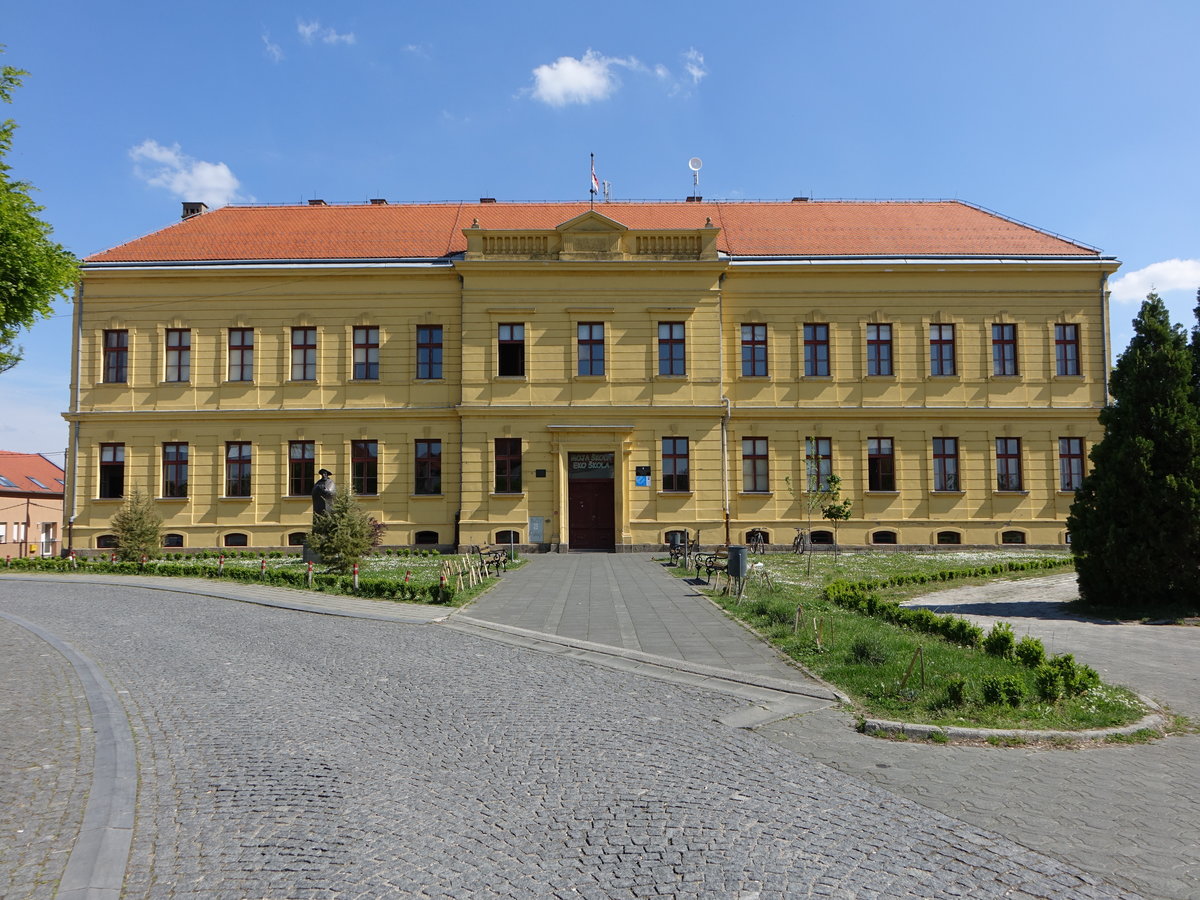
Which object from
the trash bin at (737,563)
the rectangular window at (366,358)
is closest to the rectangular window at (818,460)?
the trash bin at (737,563)

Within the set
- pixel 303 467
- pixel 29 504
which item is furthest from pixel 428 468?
pixel 29 504

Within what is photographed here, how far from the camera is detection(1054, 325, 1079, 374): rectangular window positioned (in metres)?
31.4

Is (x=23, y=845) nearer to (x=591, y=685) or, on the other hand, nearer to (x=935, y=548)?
(x=591, y=685)

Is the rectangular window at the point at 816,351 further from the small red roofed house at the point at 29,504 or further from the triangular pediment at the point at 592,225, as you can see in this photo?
the small red roofed house at the point at 29,504

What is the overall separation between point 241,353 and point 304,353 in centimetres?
249

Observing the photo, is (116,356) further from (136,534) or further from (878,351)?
(878,351)

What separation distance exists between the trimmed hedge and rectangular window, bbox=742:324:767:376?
1657 cm

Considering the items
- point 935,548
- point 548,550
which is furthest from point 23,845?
point 935,548

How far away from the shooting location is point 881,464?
31.1 metres

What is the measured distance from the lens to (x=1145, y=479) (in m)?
15.2

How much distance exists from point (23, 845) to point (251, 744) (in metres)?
2.14

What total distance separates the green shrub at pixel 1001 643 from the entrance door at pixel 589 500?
67.0 feet

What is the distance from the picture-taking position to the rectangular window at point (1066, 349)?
103 ft

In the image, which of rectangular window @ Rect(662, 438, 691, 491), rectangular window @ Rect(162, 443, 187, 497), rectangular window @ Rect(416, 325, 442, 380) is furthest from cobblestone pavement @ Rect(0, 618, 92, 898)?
rectangular window @ Rect(162, 443, 187, 497)
